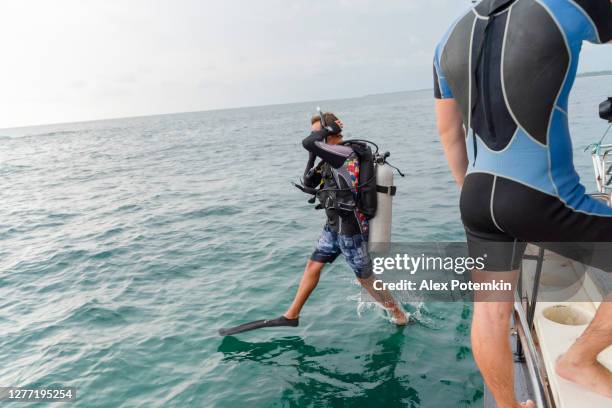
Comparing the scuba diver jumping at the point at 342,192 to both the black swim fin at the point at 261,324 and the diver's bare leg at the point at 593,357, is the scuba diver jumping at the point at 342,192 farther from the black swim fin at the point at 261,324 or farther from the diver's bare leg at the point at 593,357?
the diver's bare leg at the point at 593,357

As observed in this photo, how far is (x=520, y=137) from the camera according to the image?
1915 mm

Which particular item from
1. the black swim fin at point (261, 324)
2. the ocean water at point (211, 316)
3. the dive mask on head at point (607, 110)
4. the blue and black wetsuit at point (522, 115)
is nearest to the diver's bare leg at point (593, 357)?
the blue and black wetsuit at point (522, 115)

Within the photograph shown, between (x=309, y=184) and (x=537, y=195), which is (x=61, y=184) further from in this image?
(x=537, y=195)

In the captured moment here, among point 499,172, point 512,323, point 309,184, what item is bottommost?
point 512,323

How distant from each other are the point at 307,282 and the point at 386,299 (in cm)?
99

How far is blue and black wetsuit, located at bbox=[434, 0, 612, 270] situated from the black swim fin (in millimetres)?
3707

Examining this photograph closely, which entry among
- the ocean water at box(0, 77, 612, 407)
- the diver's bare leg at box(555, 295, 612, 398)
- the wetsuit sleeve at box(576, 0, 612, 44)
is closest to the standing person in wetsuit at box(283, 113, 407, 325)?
the ocean water at box(0, 77, 612, 407)

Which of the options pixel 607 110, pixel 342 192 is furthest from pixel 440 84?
pixel 342 192

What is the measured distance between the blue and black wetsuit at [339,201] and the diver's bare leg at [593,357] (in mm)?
2635

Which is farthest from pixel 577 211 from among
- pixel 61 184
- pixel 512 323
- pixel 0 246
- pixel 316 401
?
pixel 61 184

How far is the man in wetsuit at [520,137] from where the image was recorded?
176 centimetres

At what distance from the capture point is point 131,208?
14469 mm

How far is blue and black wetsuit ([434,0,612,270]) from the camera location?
1.75m

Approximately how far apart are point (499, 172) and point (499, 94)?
1.15 feet
